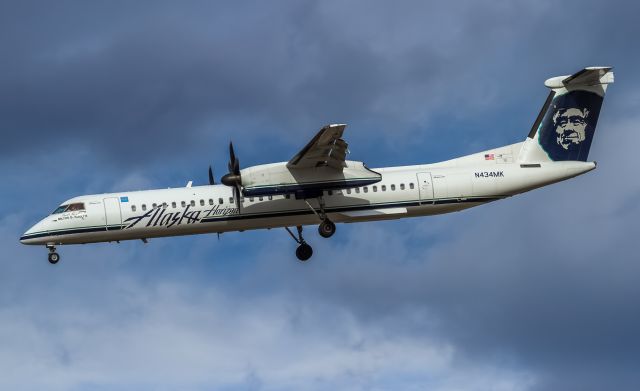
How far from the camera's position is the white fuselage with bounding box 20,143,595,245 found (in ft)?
111

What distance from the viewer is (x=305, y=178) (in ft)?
108

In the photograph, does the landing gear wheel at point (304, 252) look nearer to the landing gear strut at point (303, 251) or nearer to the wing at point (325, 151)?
the landing gear strut at point (303, 251)

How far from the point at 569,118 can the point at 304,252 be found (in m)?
12.0

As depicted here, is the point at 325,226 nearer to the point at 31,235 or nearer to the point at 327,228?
the point at 327,228

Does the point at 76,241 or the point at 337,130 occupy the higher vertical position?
the point at 337,130

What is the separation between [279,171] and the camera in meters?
32.8

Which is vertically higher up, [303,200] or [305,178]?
[305,178]

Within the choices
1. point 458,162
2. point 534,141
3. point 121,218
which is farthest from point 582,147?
point 121,218

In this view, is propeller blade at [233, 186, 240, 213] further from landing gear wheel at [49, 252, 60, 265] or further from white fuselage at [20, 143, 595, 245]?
landing gear wheel at [49, 252, 60, 265]

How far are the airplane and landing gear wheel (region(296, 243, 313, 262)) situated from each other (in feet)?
6.19

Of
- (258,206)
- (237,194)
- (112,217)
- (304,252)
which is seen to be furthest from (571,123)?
(112,217)

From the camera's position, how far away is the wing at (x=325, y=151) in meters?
30.6

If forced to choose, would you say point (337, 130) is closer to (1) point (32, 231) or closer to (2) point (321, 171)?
(2) point (321, 171)

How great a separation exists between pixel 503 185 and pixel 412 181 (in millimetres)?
3554
